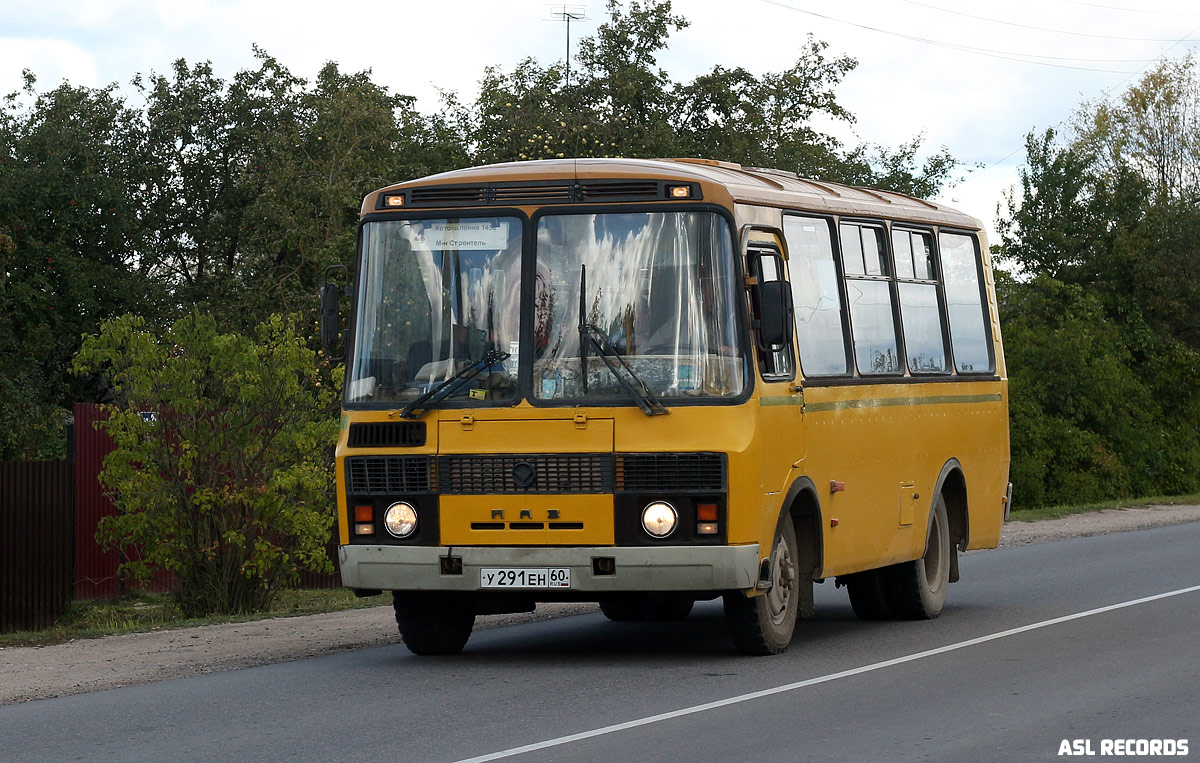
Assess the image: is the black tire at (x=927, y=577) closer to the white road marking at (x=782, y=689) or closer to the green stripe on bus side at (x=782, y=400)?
the white road marking at (x=782, y=689)

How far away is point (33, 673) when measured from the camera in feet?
39.7

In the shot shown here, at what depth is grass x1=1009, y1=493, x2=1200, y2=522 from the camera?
30.7m

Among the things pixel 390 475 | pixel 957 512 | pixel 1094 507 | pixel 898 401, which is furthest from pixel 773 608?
pixel 1094 507

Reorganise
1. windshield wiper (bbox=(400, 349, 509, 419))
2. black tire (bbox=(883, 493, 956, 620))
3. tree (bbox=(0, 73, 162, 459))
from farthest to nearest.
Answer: tree (bbox=(0, 73, 162, 459)), black tire (bbox=(883, 493, 956, 620)), windshield wiper (bbox=(400, 349, 509, 419))

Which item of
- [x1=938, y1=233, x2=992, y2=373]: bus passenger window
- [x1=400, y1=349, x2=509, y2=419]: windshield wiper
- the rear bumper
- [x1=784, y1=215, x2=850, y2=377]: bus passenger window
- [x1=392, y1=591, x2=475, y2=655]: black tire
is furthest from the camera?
[x1=938, y1=233, x2=992, y2=373]: bus passenger window

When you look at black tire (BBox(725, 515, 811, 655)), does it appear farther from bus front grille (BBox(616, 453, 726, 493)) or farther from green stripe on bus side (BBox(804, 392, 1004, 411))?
green stripe on bus side (BBox(804, 392, 1004, 411))

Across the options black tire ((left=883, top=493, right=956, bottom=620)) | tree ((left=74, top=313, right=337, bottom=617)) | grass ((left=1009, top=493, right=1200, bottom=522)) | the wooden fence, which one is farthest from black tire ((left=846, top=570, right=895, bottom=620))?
grass ((left=1009, top=493, right=1200, bottom=522))

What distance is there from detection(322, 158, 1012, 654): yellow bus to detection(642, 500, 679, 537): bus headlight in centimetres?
1

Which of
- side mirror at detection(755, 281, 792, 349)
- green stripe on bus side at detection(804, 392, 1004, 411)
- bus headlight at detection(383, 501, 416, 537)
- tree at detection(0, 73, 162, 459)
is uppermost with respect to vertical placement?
tree at detection(0, 73, 162, 459)

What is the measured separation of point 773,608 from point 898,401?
271 cm

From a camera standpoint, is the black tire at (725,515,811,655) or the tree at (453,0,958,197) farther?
the tree at (453,0,958,197)

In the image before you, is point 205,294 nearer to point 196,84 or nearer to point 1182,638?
point 196,84

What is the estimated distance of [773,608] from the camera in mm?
11602

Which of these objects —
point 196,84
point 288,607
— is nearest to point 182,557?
point 288,607
